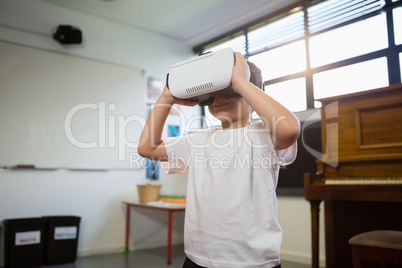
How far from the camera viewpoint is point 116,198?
370 centimetres

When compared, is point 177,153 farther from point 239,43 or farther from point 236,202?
point 239,43

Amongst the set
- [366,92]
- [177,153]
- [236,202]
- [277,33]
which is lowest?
[236,202]

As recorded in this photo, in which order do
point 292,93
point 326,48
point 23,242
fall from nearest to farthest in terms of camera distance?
point 23,242 < point 326,48 < point 292,93

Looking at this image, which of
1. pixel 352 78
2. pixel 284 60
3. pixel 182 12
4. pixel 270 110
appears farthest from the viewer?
pixel 182 12

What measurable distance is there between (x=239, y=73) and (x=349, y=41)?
8.53 feet

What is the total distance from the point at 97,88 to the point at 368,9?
2.80 m

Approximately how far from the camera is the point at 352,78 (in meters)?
2.94

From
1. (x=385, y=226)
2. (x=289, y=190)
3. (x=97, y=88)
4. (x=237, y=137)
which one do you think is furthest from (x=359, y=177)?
(x=97, y=88)

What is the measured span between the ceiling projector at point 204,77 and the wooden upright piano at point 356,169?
4.41 feet

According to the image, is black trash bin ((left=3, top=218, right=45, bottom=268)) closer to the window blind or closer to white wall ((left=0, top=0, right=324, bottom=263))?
white wall ((left=0, top=0, right=324, bottom=263))

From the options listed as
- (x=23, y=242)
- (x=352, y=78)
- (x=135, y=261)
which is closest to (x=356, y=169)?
(x=352, y=78)

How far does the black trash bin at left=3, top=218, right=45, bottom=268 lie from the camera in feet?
9.15

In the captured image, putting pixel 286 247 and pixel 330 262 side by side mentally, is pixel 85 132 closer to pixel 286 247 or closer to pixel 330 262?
pixel 286 247

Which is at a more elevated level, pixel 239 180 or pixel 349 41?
pixel 349 41
